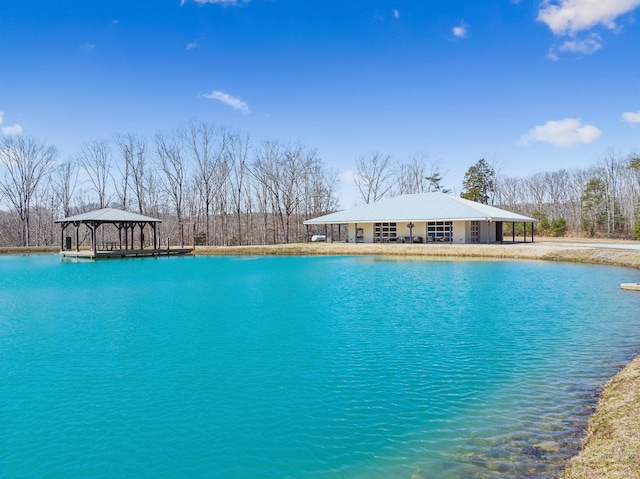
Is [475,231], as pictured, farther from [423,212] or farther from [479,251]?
[479,251]

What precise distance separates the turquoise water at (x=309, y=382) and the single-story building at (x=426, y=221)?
18816mm

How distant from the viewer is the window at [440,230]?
111ft

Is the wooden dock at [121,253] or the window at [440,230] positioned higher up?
the window at [440,230]

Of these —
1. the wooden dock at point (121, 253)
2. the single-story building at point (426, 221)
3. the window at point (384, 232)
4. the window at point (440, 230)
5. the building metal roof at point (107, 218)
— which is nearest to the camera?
the single-story building at point (426, 221)

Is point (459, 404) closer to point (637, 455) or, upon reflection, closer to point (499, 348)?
point (637, 455)

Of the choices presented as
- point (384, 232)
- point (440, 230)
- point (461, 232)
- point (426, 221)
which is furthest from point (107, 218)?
point (461, 232)

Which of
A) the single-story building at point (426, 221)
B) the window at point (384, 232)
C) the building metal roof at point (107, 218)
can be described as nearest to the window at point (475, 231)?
the single-story building at point (426, 221)

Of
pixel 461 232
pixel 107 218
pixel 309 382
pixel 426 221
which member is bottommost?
pixel 309 382

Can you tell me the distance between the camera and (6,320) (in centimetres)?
1168

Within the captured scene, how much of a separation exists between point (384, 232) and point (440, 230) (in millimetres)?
4493

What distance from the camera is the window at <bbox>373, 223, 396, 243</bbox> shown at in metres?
36.3

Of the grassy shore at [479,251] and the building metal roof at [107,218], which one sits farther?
the building metal roof at [107,218]

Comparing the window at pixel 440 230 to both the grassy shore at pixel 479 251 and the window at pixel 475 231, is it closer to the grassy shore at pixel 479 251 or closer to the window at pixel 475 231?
the window at pixel 475 231

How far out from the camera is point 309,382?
686cm
